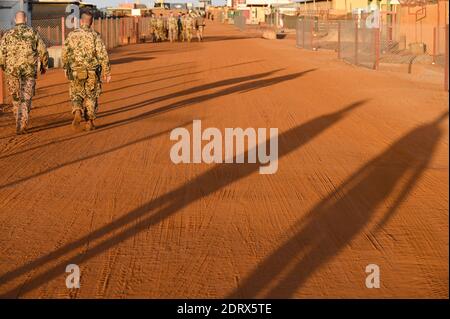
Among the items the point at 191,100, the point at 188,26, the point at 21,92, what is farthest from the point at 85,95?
the point at 188,26

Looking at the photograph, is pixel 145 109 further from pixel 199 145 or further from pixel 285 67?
pixel 285 67

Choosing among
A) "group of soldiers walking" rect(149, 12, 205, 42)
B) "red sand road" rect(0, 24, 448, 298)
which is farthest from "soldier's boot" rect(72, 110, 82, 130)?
"group of soldiers walking" rect(149, 12, 205, 42)

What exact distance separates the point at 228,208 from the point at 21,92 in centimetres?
592

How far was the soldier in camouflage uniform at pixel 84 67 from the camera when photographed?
42.2 ft

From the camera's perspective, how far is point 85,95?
13055 mm

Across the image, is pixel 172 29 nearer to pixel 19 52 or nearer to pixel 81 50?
pixel 81 50

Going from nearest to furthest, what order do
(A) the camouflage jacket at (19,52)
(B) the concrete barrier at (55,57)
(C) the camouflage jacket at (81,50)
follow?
(A) the camouflage jacket at (19,52), (C) the camouflage jacket at (81,50), (B) the concrete barrier at (55,57)

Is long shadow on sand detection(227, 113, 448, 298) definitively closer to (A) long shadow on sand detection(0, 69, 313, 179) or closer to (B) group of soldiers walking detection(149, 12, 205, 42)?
(A) long shadow on sand detection(0, 69, 313, 179)

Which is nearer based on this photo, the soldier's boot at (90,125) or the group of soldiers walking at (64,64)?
the group of soldiers walking at (64,64)

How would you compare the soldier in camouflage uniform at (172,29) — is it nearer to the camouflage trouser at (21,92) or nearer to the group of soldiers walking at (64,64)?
the group of soldiers walking at (64,64)

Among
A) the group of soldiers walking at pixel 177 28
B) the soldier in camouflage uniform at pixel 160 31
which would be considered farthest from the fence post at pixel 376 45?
the soldier in camouflage uniform at pixel 160 31

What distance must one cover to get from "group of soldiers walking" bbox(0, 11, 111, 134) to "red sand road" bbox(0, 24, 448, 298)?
1.42ft

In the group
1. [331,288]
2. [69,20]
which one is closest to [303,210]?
[331,288]
